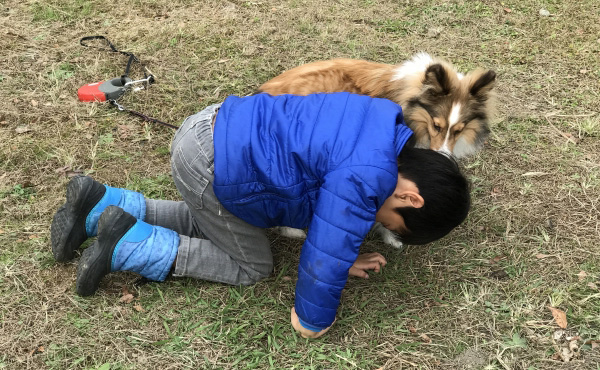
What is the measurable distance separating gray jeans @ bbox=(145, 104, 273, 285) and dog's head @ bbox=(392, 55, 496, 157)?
4.69 ft

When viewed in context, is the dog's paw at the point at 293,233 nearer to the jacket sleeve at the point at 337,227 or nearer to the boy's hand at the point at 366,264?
the boy's hand at the point at 366,264

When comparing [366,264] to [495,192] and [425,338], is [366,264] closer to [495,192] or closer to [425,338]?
[425,338]

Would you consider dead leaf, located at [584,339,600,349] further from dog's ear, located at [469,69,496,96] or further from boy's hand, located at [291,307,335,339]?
dog's ear, located at [469,69,496,96]

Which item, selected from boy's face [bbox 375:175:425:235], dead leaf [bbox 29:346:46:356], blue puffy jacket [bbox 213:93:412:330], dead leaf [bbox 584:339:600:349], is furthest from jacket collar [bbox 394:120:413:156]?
dead leaf [bbox 29:346:46:356]

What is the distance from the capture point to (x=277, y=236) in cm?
309

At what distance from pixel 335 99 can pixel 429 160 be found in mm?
516

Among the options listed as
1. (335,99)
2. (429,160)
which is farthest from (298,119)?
(429,160)

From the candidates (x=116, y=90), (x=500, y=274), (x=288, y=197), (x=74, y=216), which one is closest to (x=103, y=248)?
(x=74, y=216)

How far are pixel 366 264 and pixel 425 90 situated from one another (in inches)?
50.5

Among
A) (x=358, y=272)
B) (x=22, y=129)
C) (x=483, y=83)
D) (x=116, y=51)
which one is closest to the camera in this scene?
(x=358, y=272)

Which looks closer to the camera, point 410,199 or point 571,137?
point 410,199

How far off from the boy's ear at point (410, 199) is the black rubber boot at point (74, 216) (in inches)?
63.5

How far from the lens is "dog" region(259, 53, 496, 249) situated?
3250 millimetres

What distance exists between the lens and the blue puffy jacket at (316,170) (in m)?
2.03
